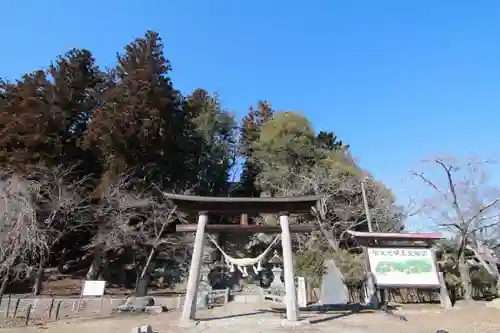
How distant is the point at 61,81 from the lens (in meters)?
21.8

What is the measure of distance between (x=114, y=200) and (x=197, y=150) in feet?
29.1

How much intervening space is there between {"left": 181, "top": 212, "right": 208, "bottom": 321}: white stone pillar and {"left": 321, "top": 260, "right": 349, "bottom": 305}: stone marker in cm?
774

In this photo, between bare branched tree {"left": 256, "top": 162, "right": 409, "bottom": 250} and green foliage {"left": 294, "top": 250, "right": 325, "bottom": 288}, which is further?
bare branched tree {"left": 256, "top": 162, "right": 409, "bottom": 250}

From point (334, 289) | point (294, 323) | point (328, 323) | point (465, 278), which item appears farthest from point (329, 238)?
point (294, 323)

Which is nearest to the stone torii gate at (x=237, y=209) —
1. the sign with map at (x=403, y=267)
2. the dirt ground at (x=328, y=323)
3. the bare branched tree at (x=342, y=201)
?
the dirt ground at (x=328, y=323)

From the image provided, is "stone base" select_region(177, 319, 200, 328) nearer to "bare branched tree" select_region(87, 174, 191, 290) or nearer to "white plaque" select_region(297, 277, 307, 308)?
"white plaque" select_region(297, 277, 307, 308)

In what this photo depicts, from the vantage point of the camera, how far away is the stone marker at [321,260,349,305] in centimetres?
1566

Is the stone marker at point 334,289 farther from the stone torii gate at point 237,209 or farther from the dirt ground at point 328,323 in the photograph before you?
the stone torii gate at point 237,209

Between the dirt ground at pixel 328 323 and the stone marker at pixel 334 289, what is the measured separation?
12.0 feet

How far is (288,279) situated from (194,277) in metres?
2.77

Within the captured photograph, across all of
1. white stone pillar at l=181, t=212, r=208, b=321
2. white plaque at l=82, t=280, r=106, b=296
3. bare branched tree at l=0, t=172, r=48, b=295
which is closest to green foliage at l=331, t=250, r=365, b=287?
white stone pillar at l=181, t=212, r=208, b=321

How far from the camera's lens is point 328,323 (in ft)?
32.0

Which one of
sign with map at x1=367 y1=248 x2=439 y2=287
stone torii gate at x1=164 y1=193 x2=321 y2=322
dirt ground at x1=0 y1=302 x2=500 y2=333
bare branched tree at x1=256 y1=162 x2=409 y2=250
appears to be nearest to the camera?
dirt ground at x1=0 y1=302 x2=500 y2=333

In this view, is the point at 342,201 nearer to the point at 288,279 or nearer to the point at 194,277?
the point at 288,279
